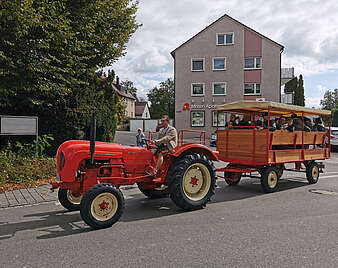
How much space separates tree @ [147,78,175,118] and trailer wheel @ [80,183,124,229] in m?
68.3

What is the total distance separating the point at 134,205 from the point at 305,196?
418cm

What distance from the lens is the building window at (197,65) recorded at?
1156 inches

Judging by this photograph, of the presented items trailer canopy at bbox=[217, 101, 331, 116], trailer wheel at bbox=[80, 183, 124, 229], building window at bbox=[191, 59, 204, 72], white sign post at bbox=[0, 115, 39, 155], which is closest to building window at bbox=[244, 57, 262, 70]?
building window at bbox=[191, 59, 204, 72]

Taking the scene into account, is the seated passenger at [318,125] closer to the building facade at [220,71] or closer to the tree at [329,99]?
the building facade at [220,71]

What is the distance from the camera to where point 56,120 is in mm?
10781

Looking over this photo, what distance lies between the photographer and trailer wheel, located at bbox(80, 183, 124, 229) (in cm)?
447

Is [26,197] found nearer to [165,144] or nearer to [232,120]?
Result: [165,144]

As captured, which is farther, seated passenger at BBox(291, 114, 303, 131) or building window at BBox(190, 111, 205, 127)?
building window at BBox(190, 111, 205, 127)

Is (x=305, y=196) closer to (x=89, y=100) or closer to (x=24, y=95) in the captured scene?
(x=89, y=100)

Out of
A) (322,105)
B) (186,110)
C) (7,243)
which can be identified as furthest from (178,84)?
(322,105)

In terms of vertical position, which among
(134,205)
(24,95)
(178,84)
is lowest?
(134,205)

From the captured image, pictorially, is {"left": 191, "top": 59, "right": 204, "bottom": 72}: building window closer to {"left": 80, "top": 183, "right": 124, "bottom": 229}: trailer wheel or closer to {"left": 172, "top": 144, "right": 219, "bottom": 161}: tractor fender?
{"left": 172, "top": 144, "right": 219, "bottom": 161}: tractor fender

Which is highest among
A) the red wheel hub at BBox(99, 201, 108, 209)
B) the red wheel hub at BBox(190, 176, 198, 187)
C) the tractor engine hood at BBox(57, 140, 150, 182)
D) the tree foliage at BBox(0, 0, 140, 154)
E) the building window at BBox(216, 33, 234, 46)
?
the building window at BBox(216, 33, 234, 46)

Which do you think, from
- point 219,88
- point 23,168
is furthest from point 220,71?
point 23,168
